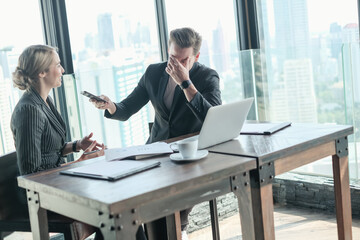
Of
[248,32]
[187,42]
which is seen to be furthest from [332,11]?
[187,42]

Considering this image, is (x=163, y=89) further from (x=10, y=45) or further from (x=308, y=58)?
(x=308, y=58)

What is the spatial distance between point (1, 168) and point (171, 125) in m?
0.88

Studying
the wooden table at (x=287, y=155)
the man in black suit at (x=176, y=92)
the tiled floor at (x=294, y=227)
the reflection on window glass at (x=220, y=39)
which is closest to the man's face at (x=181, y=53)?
the man in black suit at (x=176, y=92)

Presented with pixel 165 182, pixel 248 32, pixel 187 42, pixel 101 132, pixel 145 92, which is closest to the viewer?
pixel 165 182

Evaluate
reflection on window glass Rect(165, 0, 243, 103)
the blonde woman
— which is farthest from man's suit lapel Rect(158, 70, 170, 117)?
reflection on window glass Rect(165, 0, 243, 103)

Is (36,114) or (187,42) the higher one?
(187,42)

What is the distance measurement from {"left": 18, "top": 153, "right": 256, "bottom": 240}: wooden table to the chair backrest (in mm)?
275

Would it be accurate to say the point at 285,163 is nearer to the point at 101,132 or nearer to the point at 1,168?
the point at 1,168

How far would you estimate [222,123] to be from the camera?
73.9 inches

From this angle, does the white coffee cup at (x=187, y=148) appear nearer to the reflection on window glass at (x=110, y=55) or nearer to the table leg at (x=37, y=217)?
the table leg at (x=37, y=217)

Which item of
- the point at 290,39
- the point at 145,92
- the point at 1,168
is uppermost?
the point at 290,39

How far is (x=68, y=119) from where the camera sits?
2885 millimetres

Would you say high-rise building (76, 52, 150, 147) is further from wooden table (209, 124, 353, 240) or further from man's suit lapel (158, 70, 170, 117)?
wooden table (209, 124, 353, 240)

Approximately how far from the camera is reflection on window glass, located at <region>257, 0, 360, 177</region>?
297 cm
